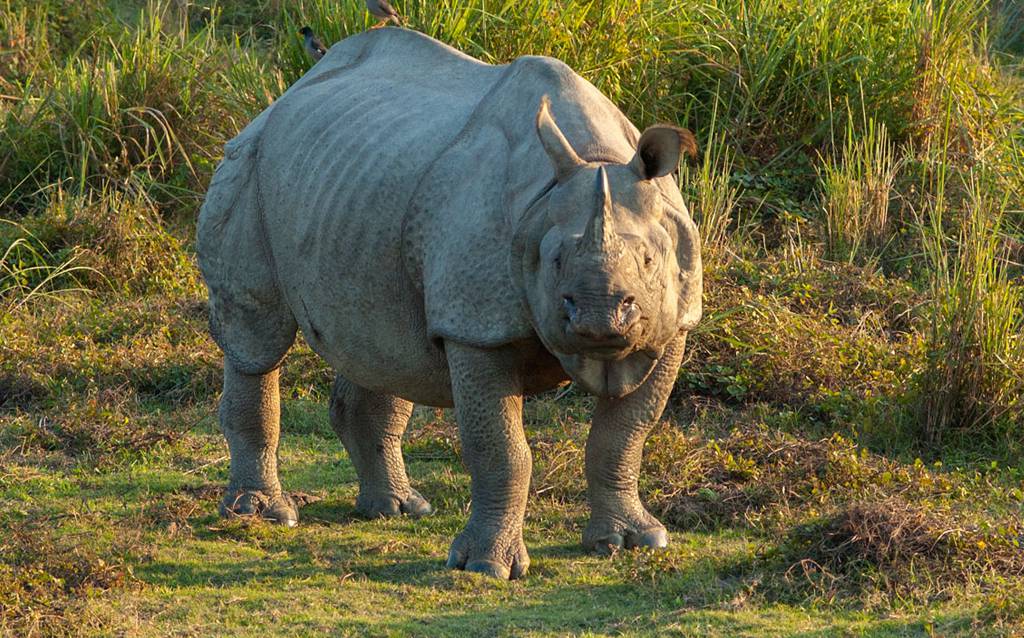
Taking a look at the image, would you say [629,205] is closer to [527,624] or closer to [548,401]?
[527,624]

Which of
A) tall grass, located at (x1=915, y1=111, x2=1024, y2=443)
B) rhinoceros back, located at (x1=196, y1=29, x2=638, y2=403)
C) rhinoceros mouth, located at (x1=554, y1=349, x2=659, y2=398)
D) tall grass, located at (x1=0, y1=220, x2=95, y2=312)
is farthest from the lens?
tall grass, located at (x1=0, y1=220, x2=95, y2=312)

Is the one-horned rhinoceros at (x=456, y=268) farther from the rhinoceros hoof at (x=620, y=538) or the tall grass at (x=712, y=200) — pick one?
the tall grass at (x=712, y=200)

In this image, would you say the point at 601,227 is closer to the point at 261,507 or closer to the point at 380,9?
the point at 261,507

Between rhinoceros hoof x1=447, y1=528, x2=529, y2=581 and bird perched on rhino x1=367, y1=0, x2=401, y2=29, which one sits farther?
bird perched on rhino x1=367, y1=0, x2=401, y2=29

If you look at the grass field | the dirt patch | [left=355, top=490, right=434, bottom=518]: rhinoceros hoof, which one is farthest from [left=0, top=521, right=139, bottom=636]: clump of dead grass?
the dirt patch

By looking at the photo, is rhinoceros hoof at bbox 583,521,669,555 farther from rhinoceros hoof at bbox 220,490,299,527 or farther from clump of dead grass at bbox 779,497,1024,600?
rhinoceros hoof at bbox 220,490,299,527

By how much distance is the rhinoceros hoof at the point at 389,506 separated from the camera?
6707 millimetres

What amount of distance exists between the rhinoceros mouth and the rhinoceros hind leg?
141 cm

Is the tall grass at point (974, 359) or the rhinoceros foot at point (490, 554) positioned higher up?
the tall grass at point (974, 359)

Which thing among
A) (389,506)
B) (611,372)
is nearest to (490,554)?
(611,372)

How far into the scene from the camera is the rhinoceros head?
Answer: 16.0 feet

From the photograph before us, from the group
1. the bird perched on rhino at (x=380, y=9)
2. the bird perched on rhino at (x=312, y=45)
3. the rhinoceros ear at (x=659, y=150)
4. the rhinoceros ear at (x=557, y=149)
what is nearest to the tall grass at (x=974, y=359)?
the rhinoceros ear at (x=659, y=150)

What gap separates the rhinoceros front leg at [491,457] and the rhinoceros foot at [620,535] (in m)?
0.33

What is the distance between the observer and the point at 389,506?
Result: 6.71 meters
